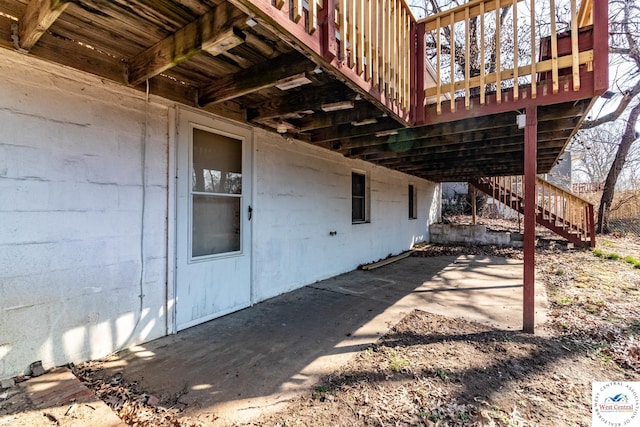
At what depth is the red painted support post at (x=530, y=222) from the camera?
114 inches

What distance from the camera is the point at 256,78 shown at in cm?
238

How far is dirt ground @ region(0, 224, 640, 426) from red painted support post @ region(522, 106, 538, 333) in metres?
0.24

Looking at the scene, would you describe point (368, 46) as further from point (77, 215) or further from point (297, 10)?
point (77, 215)

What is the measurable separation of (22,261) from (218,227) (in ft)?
5.20

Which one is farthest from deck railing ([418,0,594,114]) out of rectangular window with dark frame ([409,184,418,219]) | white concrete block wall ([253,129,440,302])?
rectangular window with dark frame ([409,184,418,219])

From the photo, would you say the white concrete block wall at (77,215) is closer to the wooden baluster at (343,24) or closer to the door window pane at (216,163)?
the door window pane at (216,163)

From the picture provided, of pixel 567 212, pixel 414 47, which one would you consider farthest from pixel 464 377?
pixel 567 212

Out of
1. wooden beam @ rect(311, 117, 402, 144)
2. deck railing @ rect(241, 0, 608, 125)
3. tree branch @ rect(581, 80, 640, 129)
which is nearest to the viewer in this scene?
deck railing @ rect(241, 0, 608, 125)

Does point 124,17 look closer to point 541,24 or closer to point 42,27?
point 42,27

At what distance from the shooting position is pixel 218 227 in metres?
3.29

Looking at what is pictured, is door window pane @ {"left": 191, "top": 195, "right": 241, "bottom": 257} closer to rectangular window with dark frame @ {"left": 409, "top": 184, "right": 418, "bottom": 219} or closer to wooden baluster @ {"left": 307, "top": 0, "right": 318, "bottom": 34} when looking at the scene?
wooden baluster @ {"left": 307, "top": 0, "right": 318, "bottom": 34}

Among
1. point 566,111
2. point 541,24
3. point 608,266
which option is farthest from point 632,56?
point 566,111

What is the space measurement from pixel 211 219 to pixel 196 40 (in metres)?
1.86

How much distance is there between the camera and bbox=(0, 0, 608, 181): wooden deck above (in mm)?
1733
